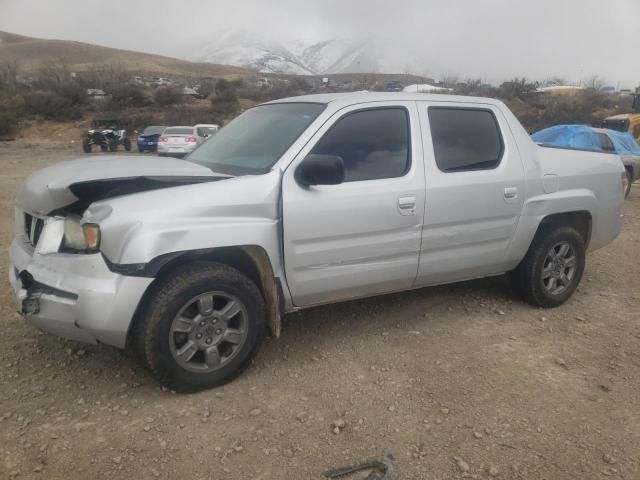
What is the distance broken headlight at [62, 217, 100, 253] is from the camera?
2.76 meters

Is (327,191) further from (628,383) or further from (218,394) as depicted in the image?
(628,383)

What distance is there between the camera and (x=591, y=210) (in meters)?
4.62

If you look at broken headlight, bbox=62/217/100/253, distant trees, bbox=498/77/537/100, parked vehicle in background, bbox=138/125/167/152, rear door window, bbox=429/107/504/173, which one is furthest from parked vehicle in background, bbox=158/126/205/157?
distant trees, bbox=498/77/537/100

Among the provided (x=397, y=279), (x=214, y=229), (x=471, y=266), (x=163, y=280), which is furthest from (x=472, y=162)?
(x=163, y=280)

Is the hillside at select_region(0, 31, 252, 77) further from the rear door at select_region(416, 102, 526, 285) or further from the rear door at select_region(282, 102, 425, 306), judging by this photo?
the rear door at select_region(282, 102, 425, 306)

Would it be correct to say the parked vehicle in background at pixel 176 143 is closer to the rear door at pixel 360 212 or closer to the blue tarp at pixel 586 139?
the blue tarp at pixel 586 139

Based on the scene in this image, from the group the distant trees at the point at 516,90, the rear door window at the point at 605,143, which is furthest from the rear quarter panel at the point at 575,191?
the distant trees at the point at 516,90

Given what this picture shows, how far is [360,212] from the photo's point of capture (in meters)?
3.40

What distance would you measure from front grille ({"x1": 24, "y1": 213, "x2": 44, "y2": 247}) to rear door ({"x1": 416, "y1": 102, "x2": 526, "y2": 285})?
8.11 ft

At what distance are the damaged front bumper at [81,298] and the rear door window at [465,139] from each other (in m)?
2.28

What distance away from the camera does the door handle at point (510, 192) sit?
4.04m

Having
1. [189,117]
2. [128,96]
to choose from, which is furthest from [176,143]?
[128,96]

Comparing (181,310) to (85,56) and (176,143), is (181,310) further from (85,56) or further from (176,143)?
(85,56)

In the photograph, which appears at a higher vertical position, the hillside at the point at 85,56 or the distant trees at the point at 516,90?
the hillside at the point at 85,56
